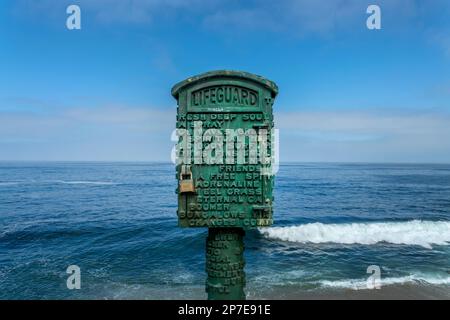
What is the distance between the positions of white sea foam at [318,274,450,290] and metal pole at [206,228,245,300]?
35.2 feet

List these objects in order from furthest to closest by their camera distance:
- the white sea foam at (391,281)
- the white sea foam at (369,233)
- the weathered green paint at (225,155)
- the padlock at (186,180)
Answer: the white sea foam at (369,233) < the white sea foam at (391,281) < the weathered green paint at (225,155) < the padlock at (186,180)

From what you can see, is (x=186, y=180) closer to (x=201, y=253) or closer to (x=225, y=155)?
(x=225, y=155)

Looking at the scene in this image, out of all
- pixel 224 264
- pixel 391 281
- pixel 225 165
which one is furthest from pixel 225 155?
pixel 391 281

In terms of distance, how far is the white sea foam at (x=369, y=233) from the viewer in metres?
23.9

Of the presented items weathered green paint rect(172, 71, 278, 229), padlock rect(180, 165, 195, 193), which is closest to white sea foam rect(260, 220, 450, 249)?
weathered green paint rect(172, 71, 278, 229)

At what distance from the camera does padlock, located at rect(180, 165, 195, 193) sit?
19.4 feet

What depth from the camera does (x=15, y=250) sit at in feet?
70.5

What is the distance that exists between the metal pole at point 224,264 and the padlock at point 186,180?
104 centimetres

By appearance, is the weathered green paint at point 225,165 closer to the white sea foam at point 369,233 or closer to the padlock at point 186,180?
the padlock at point 186,180

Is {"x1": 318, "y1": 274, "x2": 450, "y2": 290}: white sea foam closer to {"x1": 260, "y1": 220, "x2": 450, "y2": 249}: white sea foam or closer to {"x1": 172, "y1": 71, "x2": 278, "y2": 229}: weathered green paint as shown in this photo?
{"x1": 260, "y1": 220, "x2": 450, "y2": 249}: white sea foam

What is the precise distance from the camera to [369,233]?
25656 mm

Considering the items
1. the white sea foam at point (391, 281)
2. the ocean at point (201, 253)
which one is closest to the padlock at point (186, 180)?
the ocean at point (201, 253)
